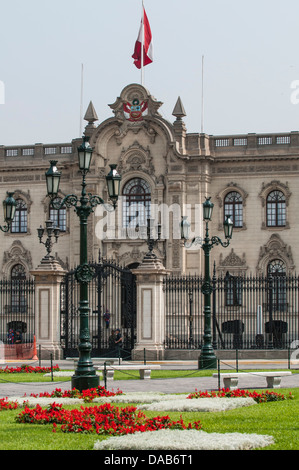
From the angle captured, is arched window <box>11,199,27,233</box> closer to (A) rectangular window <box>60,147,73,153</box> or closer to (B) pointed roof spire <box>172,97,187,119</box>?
(A) rectangular window <box>60,147,73,153</box>

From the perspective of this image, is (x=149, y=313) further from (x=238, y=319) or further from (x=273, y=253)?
(x=273, y=253)

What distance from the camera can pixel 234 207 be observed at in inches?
1975

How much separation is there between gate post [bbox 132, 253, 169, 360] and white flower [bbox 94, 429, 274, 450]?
19.5m

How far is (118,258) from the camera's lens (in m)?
50.3

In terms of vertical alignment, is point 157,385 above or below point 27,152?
below

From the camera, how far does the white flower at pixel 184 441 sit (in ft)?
38.8

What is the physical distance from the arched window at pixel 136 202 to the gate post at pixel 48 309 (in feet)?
56.4

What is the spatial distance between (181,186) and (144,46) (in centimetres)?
862

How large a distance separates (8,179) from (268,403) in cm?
3708

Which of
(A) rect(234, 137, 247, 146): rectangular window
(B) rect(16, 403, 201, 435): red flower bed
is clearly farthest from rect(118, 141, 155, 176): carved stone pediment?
(B) rect(16, 403, 201, 435): red flower bed

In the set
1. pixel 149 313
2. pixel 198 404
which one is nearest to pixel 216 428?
pixel 198 404

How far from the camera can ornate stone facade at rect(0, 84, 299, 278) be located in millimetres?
49281

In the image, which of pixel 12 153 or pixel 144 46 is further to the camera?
pixel 12 153

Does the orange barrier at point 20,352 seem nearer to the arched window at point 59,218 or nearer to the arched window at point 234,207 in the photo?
the arched window at point 59,218
